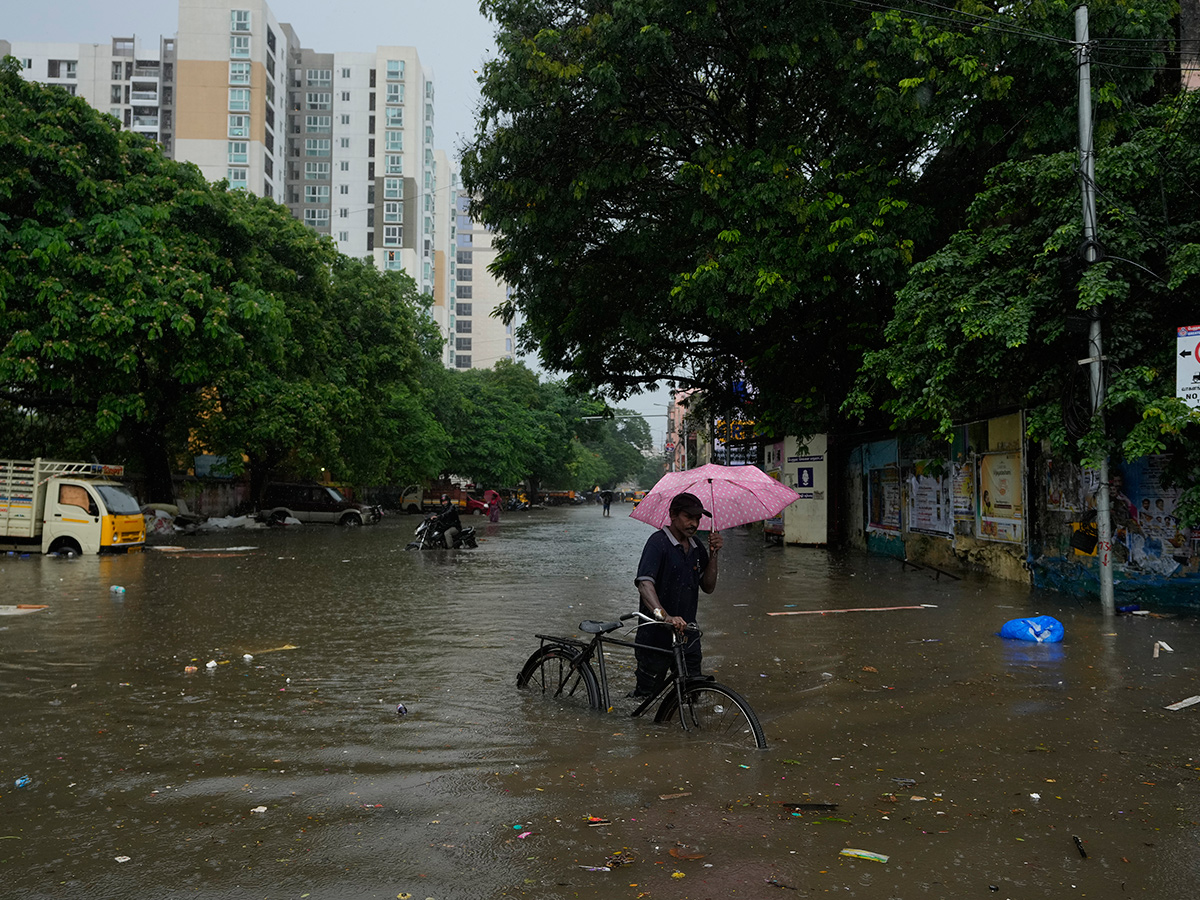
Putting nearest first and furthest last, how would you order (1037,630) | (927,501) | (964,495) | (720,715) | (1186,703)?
(720,715)
(1186,703)
(1037,630)
(964,495)
(927,501)

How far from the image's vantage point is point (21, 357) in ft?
72.6

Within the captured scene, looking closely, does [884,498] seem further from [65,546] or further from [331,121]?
[331,121]

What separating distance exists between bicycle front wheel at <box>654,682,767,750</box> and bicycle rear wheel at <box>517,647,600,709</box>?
0.78 meters

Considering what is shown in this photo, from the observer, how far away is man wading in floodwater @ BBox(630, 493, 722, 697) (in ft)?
20.9

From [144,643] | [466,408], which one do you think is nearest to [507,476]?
[466,408]

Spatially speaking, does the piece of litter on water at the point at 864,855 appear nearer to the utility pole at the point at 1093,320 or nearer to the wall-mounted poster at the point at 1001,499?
the utility pole at the point at 1093,320

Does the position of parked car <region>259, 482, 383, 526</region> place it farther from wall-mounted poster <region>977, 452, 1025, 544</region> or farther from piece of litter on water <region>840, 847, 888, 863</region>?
piece of litter on water <region>840, 847, 888, 863</region>

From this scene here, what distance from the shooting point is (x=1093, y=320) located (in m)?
11.0

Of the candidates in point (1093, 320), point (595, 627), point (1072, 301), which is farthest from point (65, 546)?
point (1093, 320)

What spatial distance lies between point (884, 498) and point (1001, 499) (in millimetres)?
6359

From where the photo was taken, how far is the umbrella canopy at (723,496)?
22.9ft

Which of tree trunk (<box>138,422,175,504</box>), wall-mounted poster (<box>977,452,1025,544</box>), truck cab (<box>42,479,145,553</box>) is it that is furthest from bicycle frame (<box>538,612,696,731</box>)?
tree trunk (<box>138,422,175,504</box>)

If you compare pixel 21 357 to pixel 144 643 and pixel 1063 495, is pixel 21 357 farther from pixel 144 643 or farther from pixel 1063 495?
pixel 1063 495

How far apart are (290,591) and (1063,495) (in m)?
11.4
